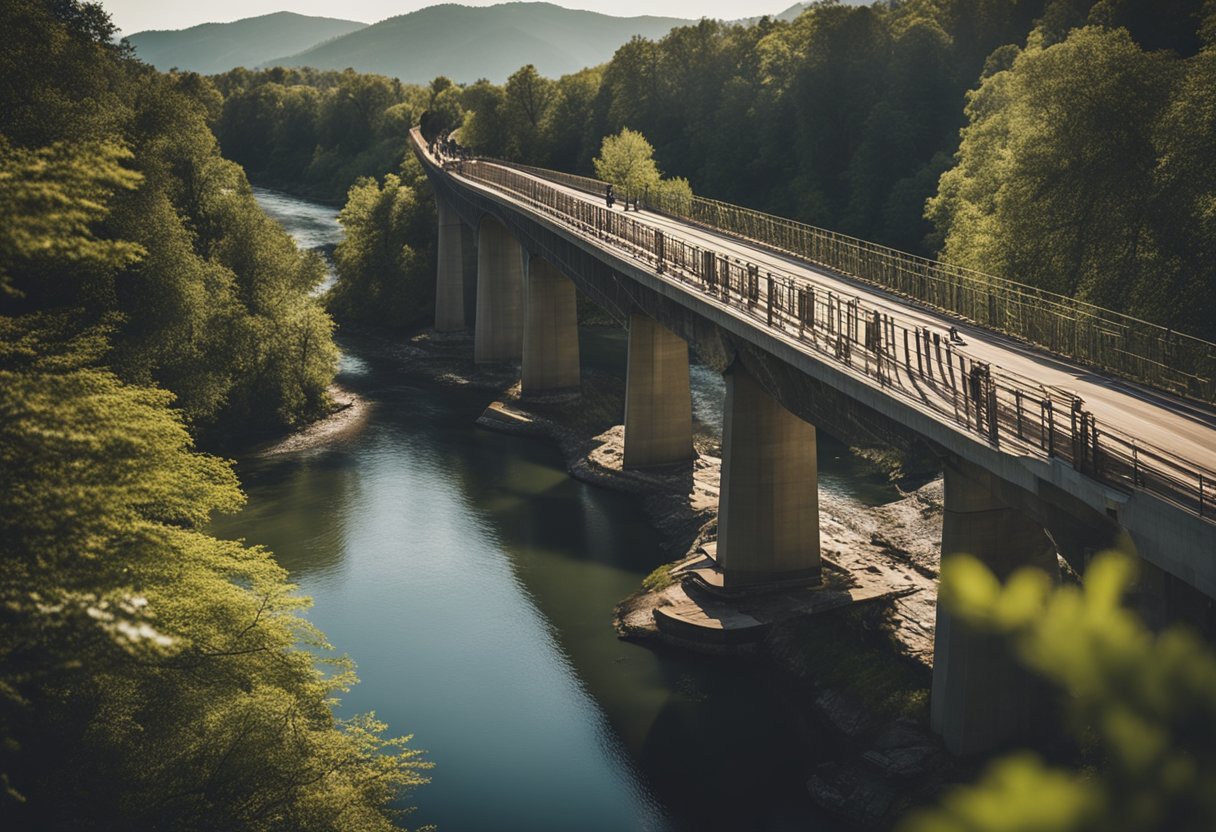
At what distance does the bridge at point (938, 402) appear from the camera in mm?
22125

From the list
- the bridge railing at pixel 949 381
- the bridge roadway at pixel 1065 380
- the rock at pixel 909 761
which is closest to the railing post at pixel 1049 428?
the bridge railing at pixel 949 381

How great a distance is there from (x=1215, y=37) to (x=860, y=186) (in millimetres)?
50408

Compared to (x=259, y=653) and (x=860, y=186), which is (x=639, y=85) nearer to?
(x=860, y=186)

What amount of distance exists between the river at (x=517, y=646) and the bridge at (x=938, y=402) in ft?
18.8

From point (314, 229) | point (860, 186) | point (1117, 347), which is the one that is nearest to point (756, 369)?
point (1117, 347)

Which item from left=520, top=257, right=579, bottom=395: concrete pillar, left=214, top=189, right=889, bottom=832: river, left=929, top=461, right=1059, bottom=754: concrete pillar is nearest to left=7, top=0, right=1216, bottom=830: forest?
left=214, top=189, right=889, bottom=832: river

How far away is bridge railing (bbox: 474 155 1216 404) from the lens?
29.5m

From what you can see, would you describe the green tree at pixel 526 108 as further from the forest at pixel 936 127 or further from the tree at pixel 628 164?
the tree at pixel 628 164

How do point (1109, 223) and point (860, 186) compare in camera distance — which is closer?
point (1109, 223)

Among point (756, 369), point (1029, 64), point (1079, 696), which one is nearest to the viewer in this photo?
point (1079, 696)

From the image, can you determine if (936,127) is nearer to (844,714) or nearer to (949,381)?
(949,381)

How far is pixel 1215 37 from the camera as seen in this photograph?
45500 mm

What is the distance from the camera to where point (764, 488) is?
4234cm

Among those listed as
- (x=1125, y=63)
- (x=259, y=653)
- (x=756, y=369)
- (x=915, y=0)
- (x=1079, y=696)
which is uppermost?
(x=915, y=0)
